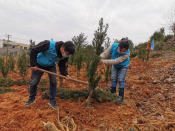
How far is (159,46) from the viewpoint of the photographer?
12.6 meters

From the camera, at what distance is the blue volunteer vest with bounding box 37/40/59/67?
8.23ft

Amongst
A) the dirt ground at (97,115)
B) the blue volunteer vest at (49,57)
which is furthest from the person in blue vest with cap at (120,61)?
the blue volunteer vest at (49,57)

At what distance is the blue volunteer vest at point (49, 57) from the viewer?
2.51 meters

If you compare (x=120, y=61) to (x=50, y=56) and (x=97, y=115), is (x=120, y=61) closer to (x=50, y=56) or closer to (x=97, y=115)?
(x=97, y=115)

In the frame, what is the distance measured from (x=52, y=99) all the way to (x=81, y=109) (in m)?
0.65

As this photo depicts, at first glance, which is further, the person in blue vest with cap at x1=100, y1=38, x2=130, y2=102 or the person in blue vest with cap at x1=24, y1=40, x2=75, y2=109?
the person in blue vest with cap at x1=100, y1=38, x2=130, y2=102

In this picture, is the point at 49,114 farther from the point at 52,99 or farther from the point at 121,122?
the point at 121,122

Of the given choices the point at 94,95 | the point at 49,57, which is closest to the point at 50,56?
the point at 49,57

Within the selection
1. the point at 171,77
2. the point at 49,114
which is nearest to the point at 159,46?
the point at 171,77

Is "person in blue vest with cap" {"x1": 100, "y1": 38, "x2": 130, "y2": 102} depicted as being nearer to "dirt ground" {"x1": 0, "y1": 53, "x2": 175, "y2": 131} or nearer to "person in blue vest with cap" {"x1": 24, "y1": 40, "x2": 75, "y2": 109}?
"dirt ground" {"x1": 0, "y1": 53, "x2": 175, "y2": 131}

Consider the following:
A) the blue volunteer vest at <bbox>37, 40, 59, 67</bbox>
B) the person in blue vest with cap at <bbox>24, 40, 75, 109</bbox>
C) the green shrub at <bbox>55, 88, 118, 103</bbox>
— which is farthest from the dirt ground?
the blue volunteer vest at <bbox>37, 40, 59, 67</bbox>

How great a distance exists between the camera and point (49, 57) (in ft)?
8.49

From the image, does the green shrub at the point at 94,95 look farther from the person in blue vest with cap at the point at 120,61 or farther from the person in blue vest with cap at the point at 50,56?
the person in blue vest with cap at the point at 50,56

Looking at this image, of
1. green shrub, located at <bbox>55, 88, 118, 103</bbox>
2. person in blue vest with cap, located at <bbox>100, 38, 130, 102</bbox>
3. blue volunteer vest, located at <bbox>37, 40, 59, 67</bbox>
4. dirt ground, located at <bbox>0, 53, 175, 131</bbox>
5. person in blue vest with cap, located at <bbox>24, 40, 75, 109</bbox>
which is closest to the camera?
dirt ground, located at <bbox>0, 53, 175, 131</bbox>
